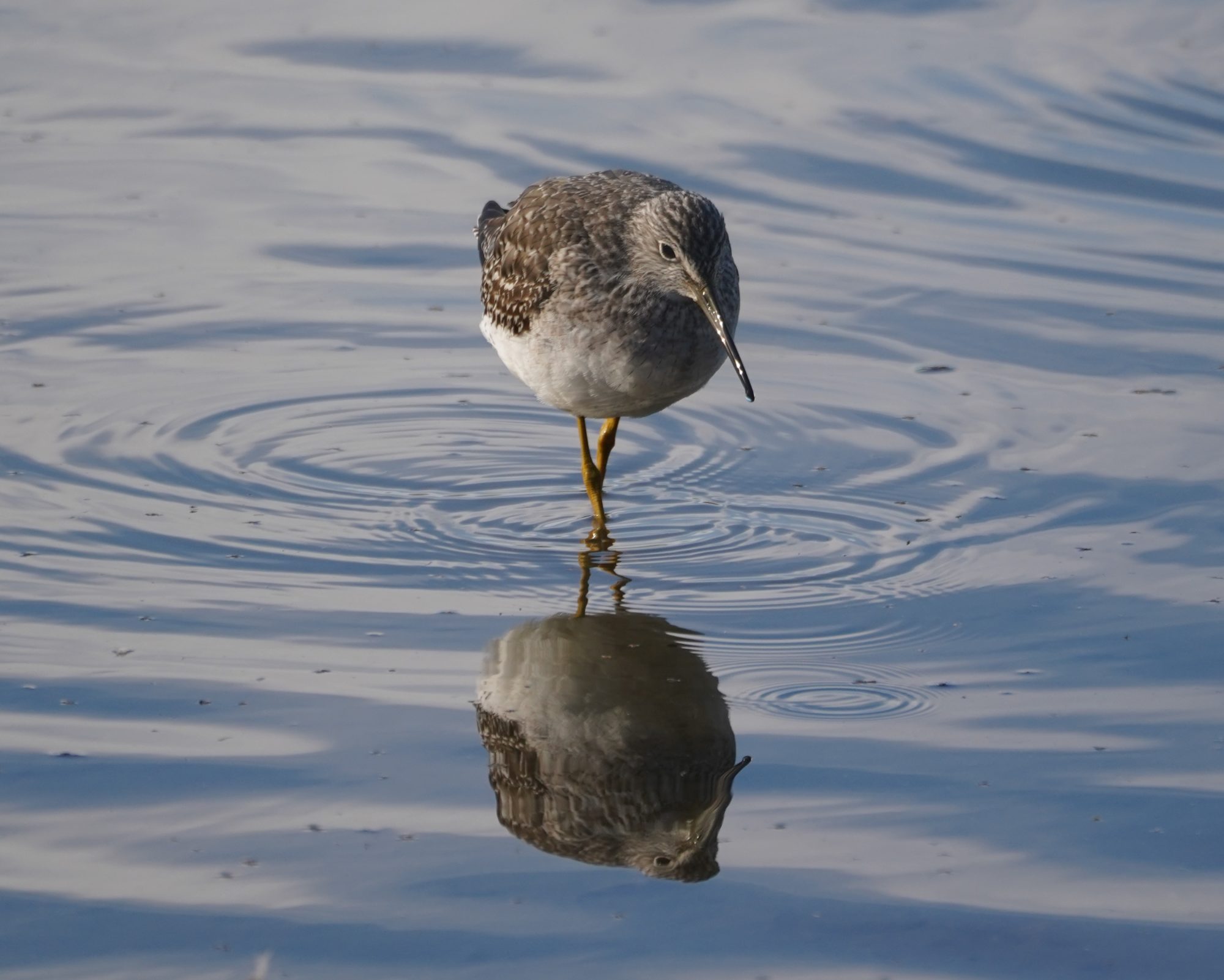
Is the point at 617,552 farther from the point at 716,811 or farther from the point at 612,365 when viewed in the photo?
the point at 716,811

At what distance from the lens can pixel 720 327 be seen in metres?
6.63

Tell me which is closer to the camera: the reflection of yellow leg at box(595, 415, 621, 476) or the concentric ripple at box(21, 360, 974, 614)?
the concentric ripple at box(21, 360, 974, 614)

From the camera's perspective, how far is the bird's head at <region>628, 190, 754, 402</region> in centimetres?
668

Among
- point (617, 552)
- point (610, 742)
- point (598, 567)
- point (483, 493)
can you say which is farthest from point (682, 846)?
point (483, 493)

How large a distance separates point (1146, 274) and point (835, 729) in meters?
5.23

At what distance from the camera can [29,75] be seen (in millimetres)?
13156

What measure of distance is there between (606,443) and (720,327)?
3.60 feet

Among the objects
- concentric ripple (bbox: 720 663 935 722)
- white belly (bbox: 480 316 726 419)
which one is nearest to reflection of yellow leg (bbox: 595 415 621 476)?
white belly (bbox: 480 316 726 419)

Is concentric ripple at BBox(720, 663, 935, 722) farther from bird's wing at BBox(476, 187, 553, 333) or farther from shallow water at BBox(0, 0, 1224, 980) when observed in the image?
bird's wing at BBox(476, 187, 553, 333)

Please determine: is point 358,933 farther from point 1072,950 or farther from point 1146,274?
point 1146,274

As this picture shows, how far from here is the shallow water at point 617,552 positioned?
4.56m

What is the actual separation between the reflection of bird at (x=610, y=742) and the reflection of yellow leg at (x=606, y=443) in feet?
4.59

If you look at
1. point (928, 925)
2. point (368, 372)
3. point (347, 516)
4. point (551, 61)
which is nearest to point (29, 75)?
point (551, 61)

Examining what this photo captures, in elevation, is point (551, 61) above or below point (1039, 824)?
above
